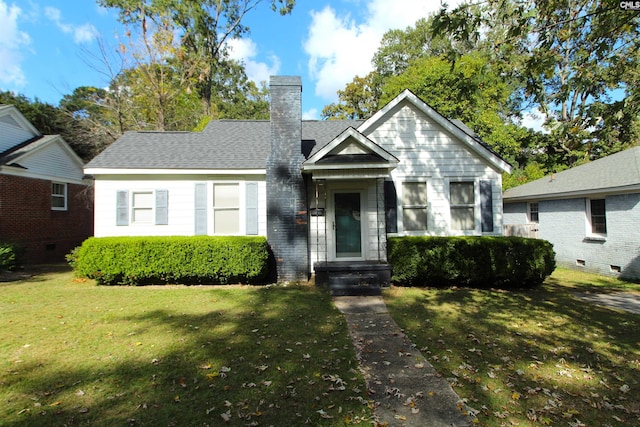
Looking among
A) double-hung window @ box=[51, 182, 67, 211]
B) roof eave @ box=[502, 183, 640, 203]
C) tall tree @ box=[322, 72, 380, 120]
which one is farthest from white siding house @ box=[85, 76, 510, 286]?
tall tree @ box=[322, 72, 380, 120]

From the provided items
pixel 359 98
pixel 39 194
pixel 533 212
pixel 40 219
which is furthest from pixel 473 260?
pixel 359 98

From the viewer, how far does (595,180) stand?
12.2 metres

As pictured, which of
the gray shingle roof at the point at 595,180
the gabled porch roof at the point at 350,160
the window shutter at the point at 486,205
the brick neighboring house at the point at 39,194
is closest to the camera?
the gabled porch roof at the point at 350,160

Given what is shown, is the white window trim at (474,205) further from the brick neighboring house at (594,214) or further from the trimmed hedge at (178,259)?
the trimmed hedge at (178,259)

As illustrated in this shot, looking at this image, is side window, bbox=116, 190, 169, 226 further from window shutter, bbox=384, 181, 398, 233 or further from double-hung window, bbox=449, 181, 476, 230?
double-hung window, bbox=449, 181, 476, 230

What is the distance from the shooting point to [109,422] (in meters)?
3.10

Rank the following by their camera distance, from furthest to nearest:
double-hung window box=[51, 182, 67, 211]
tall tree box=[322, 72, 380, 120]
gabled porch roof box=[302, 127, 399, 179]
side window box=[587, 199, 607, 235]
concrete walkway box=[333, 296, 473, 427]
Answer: tall tree box=[322, 72, 380, 120] < double-hung window box=[51, 182, 67, 211] < side window box=[587, 199, 607, 235] < gabled porch roof box=[302, 127, 399, 179] < concrete walkway box=[333, 296, 473, 427]

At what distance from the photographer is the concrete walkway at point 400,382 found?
3271mm

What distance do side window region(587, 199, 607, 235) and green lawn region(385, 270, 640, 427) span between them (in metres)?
5.70

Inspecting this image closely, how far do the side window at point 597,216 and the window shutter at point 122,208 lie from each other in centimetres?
1656

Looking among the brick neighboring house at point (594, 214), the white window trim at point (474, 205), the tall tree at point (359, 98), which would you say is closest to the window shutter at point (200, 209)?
the white window trim at point (474, 205)

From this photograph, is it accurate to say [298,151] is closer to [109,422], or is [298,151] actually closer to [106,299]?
[106,299]

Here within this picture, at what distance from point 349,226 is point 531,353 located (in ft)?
19.6

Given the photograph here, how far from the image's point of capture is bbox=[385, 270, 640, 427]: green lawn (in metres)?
3.42
